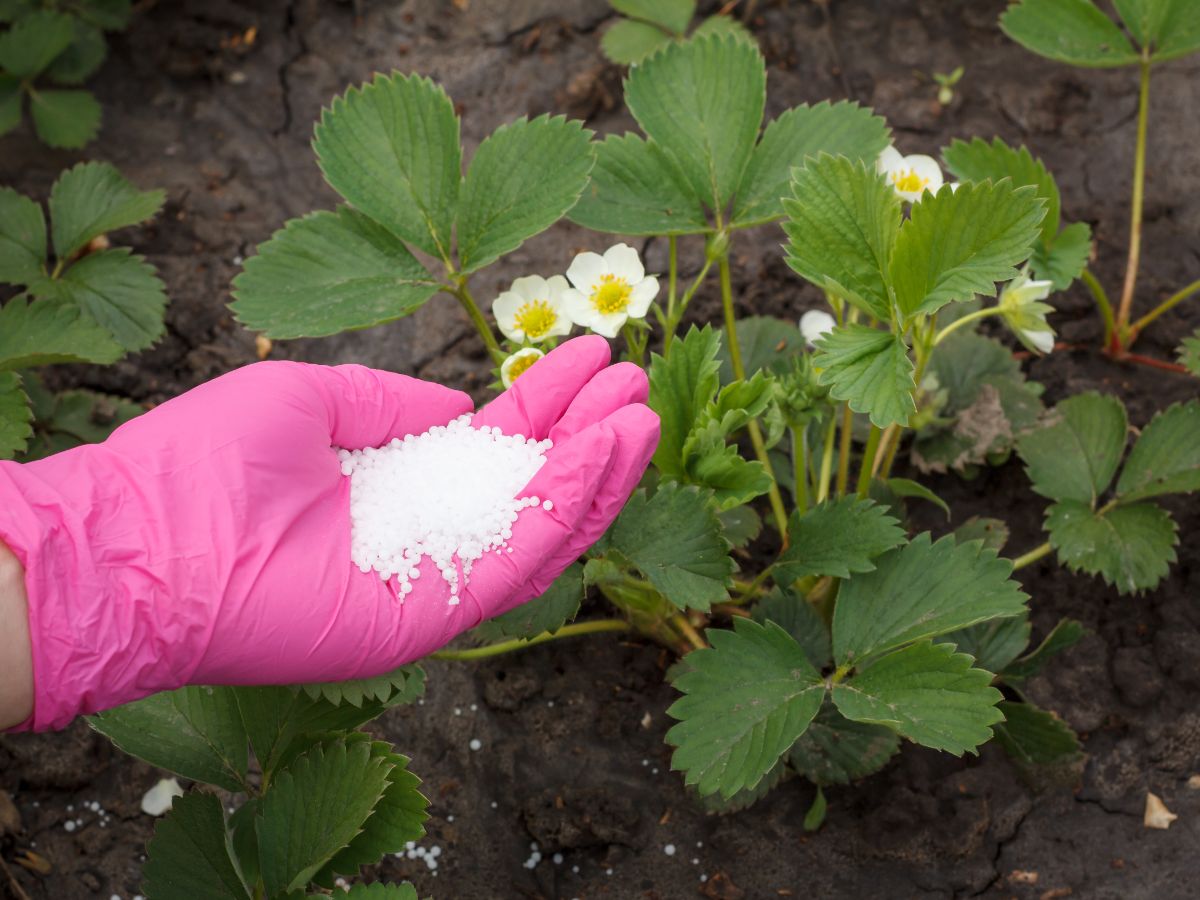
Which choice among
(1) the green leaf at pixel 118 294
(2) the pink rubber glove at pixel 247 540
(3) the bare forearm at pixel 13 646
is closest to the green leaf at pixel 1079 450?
(2) the pink rubber glove at pixel 247 540

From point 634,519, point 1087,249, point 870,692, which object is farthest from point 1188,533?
point 634,519

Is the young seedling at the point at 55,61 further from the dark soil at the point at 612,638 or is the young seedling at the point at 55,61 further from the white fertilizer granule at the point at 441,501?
the white fertilizer granule at the point at 441,501

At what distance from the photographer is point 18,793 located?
1936 mm

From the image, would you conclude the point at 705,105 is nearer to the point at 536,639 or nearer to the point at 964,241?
the point at 964,241

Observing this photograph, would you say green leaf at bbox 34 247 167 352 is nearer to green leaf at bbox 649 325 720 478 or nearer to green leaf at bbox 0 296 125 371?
green leaf at bbox 0 296 125 371

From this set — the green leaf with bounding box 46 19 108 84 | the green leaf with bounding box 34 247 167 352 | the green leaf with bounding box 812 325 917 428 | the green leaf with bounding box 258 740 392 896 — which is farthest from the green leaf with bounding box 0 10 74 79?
the green leaf with bounding box 812 325 917 428

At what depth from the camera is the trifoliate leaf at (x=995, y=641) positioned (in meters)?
1.78

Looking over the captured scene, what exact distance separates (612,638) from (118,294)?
3.95 ft

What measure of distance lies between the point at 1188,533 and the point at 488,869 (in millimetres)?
1390

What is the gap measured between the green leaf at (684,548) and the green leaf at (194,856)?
26.4 inches

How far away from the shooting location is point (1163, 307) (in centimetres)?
219

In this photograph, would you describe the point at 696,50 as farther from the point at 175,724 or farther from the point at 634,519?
the point at 175,724

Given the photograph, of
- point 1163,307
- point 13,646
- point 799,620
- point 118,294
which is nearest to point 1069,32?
point 1163,307

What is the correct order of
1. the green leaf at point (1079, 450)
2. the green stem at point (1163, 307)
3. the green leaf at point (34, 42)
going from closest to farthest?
the green leaf at point (1079, 450) → the green stem at point (1163, 307) → the green leaf at point (34, 42)
